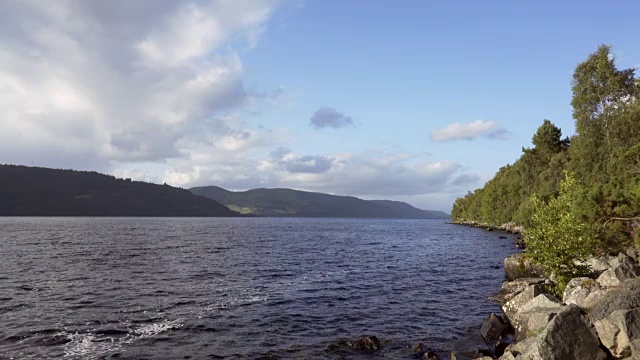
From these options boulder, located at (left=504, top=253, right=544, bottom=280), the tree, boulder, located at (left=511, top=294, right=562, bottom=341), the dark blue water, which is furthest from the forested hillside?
the dark blue water

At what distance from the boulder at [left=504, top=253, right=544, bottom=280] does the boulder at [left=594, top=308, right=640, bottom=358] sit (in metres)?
27.5

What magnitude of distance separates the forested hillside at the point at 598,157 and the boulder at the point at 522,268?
6.66 meters

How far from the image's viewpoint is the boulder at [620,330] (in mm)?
17609

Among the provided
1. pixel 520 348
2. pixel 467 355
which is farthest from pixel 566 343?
pixel 467 355

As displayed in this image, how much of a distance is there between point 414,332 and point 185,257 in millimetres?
53099

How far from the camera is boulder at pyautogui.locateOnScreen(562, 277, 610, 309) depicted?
2470 cm

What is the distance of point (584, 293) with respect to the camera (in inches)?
1041

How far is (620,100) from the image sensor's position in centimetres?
7494

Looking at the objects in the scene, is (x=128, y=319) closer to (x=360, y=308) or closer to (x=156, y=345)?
(x=156, y=345)

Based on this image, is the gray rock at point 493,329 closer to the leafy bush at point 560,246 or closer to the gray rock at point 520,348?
the gray rock at point 520,348

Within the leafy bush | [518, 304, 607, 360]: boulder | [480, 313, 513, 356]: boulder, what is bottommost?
[480, 313, 513, 356]: boulder

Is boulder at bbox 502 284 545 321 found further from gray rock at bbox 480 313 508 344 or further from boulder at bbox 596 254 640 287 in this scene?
boulder at bbox 596 254 640 287

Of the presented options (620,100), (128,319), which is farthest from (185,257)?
(620,100)

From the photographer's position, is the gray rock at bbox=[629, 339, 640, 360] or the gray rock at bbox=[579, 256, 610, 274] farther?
the gray rock at bbox=[579, 256, 610, 274]
